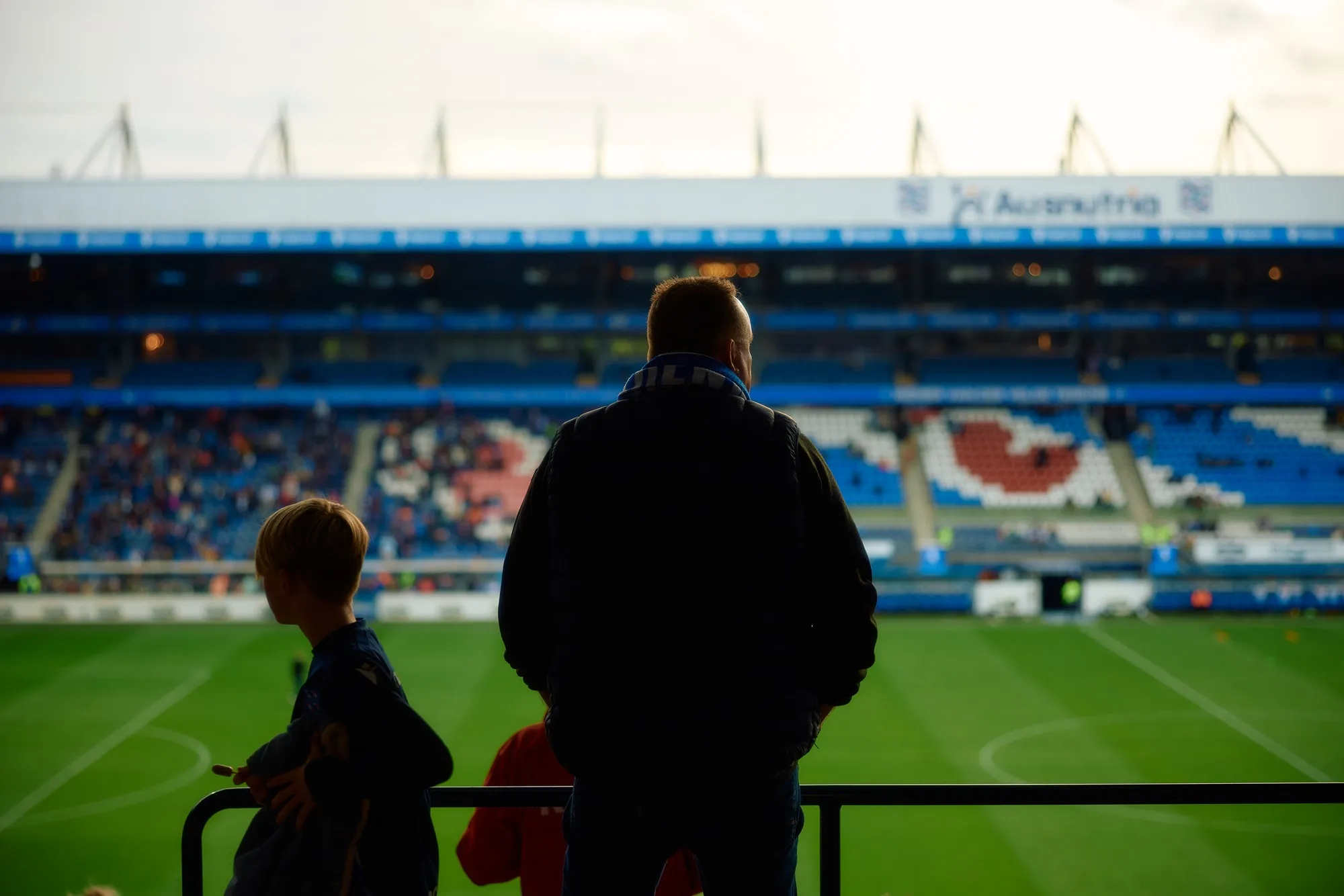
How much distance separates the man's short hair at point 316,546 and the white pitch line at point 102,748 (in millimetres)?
16441

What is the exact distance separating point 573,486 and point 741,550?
0.37m

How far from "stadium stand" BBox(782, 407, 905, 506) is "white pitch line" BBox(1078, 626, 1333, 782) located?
800 centimetres

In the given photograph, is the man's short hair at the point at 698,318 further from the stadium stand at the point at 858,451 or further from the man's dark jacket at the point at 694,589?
the stadium stand at the point at 858,451

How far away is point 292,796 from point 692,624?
1.03m

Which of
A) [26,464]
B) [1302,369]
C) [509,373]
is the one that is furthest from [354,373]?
[1302,369]

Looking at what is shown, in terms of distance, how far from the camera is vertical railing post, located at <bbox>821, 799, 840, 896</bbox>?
118 inches

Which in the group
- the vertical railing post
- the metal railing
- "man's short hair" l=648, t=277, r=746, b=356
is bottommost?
the vertical railing post

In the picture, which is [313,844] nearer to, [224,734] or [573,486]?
[573,486]

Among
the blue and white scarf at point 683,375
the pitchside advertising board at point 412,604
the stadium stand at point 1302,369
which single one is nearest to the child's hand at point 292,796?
the blue and white scarf at point 683,375

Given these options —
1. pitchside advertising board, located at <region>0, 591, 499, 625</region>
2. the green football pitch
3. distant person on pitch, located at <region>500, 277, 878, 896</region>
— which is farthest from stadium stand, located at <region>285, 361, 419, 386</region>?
distant person on pitch, located at <region>500, 277, 878, 896</region>

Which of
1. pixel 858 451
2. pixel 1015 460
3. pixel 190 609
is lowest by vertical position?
pixel 190 609

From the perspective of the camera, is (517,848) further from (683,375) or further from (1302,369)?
(1302,369)

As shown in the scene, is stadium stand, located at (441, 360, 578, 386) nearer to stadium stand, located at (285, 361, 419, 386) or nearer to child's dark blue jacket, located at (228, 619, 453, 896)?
stadium stand, located at (285, 361, 419, 386)

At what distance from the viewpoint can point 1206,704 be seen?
2175 centimetres
